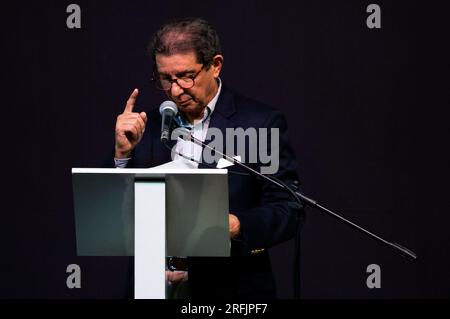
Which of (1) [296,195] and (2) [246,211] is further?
(2) [246,211]

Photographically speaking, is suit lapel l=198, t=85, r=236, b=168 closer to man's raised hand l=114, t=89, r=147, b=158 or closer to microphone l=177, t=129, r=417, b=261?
man's raised hand l=114, t=89, r=147, b=158

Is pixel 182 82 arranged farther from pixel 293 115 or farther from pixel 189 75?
pixel 293 115

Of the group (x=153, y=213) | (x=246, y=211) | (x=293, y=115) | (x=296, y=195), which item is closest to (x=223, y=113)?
(x=246, y=211)

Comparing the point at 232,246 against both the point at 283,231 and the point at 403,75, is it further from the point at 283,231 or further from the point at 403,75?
the point at 403,75

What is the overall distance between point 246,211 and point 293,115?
4.59 ft

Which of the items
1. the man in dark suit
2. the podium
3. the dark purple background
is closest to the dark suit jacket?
the man in dark suit

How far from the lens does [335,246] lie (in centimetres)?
411

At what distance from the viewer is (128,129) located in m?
2.60

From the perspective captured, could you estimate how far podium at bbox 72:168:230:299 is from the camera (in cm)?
219

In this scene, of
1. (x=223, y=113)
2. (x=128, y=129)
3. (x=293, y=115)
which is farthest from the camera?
(x=293, y=115)

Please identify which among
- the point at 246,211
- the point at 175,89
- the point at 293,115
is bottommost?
the point at 246,211

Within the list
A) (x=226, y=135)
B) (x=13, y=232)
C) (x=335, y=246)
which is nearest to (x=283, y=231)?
(x=226, y=135)

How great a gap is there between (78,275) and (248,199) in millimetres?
1447

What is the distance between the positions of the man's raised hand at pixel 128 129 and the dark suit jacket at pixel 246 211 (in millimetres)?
188
